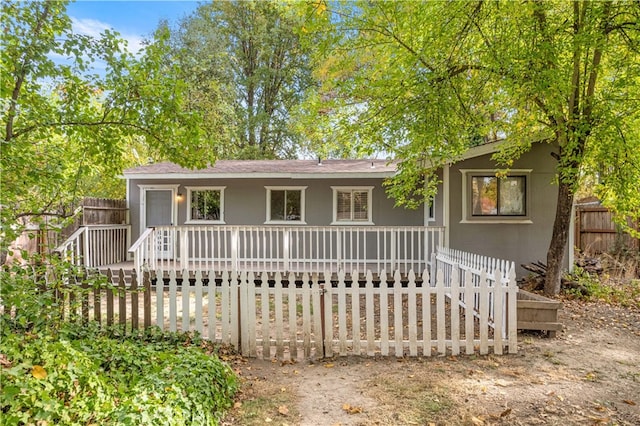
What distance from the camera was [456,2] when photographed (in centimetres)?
595

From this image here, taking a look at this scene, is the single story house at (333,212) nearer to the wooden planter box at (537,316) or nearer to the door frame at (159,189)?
the door frame at (159,189)

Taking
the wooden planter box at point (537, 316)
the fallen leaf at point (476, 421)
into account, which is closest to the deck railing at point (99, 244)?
the fallen leaf at point (476, 421)

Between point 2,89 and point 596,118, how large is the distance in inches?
310

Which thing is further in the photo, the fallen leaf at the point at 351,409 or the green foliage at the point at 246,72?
the green foliage at the point at 246,72

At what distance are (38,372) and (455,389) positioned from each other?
11.3 feet

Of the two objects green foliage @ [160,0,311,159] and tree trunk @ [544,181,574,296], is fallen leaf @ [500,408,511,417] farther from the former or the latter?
green foliage @ [160,0,311,159]

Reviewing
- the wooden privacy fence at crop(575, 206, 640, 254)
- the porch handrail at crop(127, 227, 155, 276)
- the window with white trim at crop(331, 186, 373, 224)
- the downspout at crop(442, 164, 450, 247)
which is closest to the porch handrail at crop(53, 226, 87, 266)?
the porch handrail at crop(127, 227, 155, 276)

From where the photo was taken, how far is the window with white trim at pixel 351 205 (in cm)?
1109

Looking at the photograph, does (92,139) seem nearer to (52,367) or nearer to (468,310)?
(52,367)

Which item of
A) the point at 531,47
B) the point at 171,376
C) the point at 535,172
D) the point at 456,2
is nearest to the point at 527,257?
the point at 535,172

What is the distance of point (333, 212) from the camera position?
11.1 metres

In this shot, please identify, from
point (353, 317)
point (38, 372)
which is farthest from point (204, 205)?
point (38, 372)

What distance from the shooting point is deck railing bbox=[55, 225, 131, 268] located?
865 cm

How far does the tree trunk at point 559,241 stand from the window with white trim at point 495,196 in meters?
1.36
